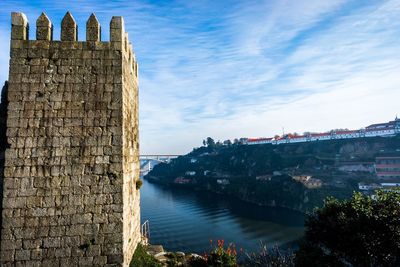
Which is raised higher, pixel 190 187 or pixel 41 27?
pixel 41 27

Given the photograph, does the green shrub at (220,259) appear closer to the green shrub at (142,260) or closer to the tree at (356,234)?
the green shrub at (142,260)

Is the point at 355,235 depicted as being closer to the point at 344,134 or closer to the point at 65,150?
the point at 65,150

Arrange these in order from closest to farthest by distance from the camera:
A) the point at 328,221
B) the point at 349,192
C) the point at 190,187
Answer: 1. the point at 328,221
2. the point at 349,192
3. the point at 190,187

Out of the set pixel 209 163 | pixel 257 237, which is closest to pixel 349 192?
pixel 257 237

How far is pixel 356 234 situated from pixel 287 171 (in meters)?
63.4

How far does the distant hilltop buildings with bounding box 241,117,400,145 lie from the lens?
72875 mm

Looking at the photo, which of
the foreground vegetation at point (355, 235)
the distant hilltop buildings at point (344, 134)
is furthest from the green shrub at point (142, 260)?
the distant hilltop buildings at point (344, 134)

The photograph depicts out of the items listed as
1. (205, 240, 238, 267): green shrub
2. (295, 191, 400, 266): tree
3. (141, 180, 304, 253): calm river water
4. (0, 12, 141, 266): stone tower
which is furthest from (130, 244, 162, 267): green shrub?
(141, 180, 304, 253): calm river water

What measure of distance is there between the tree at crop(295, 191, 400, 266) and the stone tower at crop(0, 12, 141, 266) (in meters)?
10.6

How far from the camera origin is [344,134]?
81.8 meters

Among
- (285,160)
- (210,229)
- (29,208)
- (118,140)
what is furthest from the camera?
(285,160)

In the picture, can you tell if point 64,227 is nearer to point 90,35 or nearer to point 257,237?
point 90,35

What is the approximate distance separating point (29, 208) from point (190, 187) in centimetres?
8610

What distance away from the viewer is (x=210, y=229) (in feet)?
154
